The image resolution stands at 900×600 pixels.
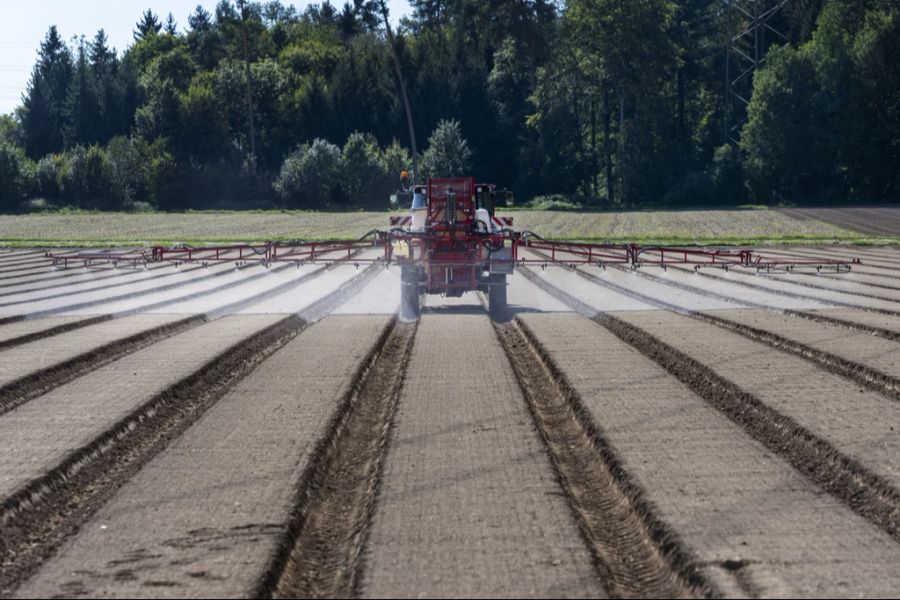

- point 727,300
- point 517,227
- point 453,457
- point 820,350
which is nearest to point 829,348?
point 820,350

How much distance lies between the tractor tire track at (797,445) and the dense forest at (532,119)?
55.4 m

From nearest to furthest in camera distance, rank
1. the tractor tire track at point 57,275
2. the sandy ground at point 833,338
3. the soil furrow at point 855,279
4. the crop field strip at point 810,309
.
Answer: the sandy ground at point 833,338 < the crop field strip at point 810,309 < the soil furrow at point 855,279 < the tractor tire track at point 57,275

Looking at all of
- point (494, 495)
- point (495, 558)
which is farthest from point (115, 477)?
point (495, 558)

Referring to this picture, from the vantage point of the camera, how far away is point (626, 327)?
17.1 meters

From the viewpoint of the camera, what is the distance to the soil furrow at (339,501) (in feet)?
21.3

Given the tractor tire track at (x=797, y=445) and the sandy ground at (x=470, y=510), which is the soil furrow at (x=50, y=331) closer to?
the sandy ground at (x=470, y=510)

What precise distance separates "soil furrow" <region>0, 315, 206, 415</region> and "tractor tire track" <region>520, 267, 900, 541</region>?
22.1 ft

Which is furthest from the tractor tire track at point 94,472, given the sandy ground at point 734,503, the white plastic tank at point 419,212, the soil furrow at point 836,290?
the soil furrow at point 836,290

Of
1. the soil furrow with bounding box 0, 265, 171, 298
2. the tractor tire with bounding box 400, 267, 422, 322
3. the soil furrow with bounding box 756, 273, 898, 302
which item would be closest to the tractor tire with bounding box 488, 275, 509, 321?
the tractor tire with bounding box 400, 267, 422, 322

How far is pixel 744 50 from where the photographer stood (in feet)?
258

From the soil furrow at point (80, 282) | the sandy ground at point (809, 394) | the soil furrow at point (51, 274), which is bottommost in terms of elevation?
the sandy ground at point (809, 394)

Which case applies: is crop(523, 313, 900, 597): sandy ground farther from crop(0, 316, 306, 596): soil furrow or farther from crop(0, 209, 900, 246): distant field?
crop(0, 209, 900, 246): distant field

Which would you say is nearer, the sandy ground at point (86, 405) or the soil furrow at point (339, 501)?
the soil furrow at point (339, 501)

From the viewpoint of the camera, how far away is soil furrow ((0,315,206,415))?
39.1 feet
